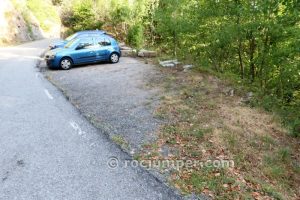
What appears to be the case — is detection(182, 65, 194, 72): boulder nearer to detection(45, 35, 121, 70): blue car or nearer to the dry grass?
the dry grass

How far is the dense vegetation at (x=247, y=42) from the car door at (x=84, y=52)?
4559mm

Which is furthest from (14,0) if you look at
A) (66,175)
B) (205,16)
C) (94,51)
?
(66,175)

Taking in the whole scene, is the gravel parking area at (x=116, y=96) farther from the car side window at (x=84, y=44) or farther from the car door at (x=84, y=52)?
the car side window at (x=84, y=44)

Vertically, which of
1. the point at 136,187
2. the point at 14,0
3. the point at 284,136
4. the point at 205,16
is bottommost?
the point at 284,136

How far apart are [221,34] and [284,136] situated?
6.83 m

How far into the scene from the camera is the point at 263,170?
6555mm

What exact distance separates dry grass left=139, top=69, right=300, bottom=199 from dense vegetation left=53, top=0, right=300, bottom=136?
3.94 feet

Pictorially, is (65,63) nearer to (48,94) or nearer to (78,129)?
(48,94)

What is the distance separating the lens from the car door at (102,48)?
1888 cm

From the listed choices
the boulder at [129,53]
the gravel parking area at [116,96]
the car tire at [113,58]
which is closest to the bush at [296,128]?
the gravel parking area at [116,96]

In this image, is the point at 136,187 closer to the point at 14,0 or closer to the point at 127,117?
the point at 127,117

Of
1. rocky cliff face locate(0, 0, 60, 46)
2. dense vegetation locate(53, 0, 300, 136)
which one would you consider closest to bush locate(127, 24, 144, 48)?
dense vegetation locate(53, 0, 300, 136)

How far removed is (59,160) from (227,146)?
378 centimetres

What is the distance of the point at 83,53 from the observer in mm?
18406
